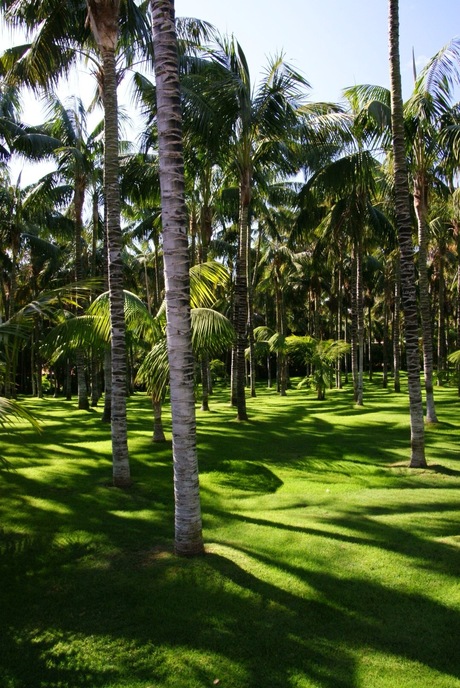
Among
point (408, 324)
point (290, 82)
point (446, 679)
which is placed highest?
point (290, 82)

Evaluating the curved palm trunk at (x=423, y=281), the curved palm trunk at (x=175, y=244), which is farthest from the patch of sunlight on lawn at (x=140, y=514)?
the curved palm trunk at (x=423, y=281)

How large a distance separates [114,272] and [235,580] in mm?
5467

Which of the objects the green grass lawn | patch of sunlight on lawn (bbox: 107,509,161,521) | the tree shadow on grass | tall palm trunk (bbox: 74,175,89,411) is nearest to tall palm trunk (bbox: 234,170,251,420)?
the green grass lawn

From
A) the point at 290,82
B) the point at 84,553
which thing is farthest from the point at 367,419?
the point at 84,553

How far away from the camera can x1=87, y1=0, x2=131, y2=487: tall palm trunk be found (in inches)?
360

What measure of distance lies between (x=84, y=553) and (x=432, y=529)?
180 inches

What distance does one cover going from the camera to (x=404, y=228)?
1099 cm

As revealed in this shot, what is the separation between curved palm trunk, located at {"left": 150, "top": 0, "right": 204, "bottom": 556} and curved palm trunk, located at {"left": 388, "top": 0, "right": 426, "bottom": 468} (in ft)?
20.5

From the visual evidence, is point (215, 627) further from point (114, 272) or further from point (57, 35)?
point (57, 35)

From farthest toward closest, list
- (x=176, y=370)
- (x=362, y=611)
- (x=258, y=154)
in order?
1. (x=258, y=154)
2. (x=176, y=370)
3. (x=362, y=611)

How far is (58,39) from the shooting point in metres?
10.9

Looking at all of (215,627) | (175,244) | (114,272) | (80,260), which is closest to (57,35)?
(114,272)

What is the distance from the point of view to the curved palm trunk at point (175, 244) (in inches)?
230

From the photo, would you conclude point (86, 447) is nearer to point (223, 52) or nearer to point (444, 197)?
point (223, 52)
